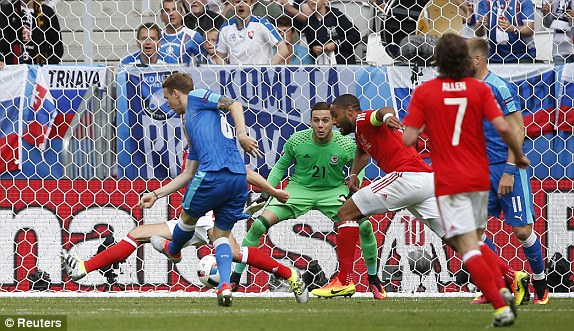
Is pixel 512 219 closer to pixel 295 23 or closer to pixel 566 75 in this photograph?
pixel 566 75

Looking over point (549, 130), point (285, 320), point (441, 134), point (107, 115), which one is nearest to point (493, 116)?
point (441, 134)

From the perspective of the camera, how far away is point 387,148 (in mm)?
9016

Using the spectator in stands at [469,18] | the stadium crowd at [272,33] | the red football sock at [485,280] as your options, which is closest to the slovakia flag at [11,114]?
the stadium crowd at [272,33]

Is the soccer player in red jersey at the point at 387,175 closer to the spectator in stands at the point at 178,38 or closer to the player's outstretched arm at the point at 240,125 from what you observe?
the player's outstretched arm at the point at 240,125

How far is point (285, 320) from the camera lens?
6879mm

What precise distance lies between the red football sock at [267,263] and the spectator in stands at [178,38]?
290cm

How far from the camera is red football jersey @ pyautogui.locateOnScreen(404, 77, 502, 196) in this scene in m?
6.34

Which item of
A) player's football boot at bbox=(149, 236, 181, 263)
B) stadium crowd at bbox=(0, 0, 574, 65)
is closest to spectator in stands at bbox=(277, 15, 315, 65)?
stadium crowd at bbox=(0, 0, 574, 65)

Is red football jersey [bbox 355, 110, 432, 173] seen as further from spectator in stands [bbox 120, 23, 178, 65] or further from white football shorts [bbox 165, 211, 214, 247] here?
spectator in stands [bbox 120, 23, 178, 65]

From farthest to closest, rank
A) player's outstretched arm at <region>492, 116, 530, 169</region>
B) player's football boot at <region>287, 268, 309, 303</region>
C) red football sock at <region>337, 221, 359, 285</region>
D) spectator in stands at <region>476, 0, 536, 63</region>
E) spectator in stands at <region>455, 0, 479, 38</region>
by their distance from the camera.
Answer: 1. spectator in stands at <region>455, 0, 479, 38</region>
2. spectator in stands at <region>476, 0, 536, 63</region>
3. red football sock at <region>337, 221, 359, 285</region>
4. player's football boot at <region>287, 268, 309, 303</region>
5. player's outstretched arm at <region>492, 116, 530, 169</region>

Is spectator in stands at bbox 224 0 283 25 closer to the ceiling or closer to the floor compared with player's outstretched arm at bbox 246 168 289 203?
closer to the ceiling

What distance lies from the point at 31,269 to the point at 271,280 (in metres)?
2.32

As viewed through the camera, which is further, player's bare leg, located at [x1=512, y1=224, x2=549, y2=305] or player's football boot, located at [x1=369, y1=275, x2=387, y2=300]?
player's football boot, located at [x1=369, y1=275, x2=387, y2=300]

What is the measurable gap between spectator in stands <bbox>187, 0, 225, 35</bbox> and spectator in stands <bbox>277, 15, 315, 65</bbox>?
65 cm
